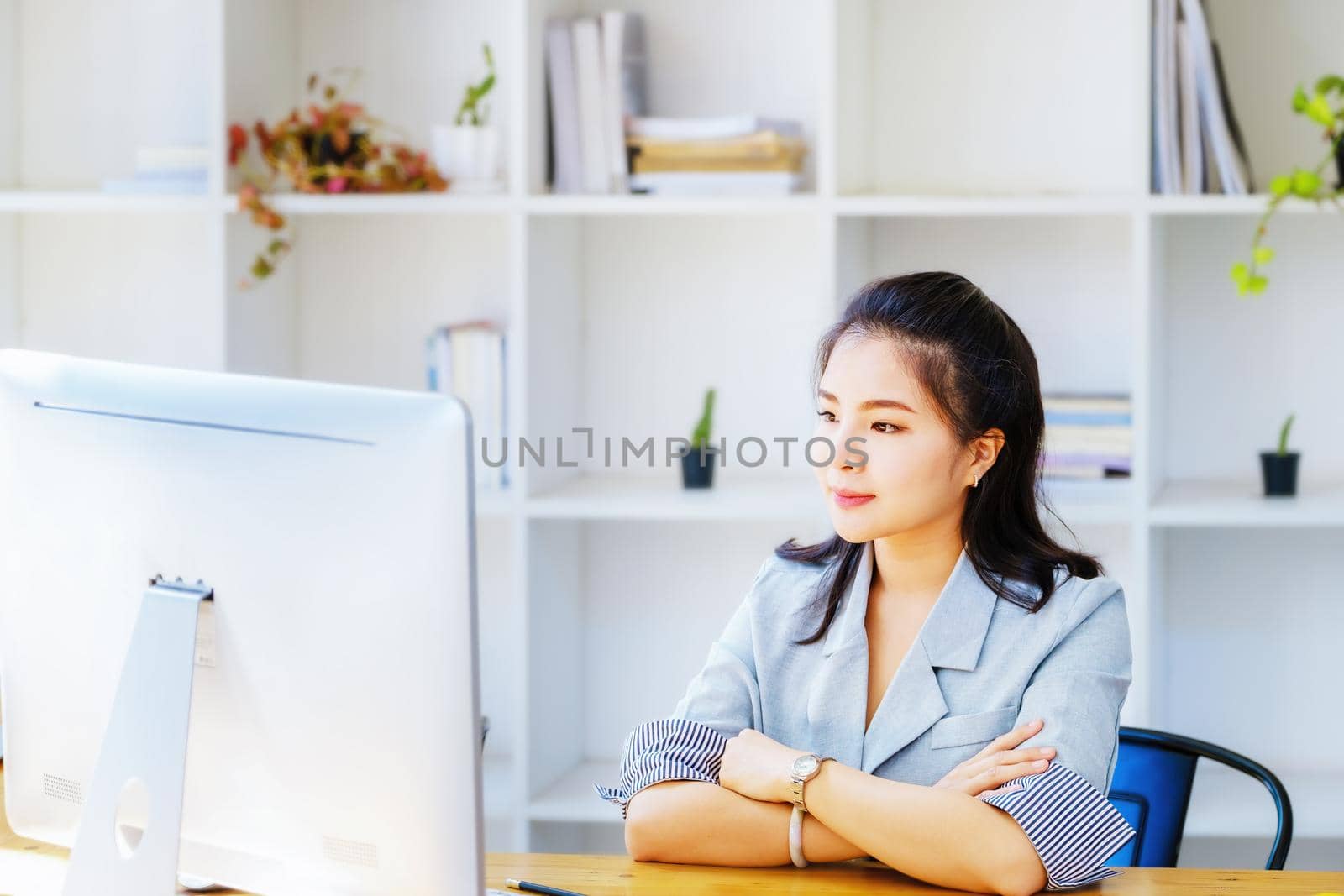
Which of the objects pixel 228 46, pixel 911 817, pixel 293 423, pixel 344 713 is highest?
pixel 228 46

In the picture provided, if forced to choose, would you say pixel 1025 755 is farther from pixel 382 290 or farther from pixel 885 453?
pixel 382 290

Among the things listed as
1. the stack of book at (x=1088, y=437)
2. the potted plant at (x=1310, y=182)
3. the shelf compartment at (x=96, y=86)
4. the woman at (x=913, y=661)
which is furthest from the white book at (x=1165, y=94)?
the shelf compartment at (x=96, y=86)

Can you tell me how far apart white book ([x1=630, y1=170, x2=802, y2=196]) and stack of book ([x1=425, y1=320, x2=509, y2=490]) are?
424mm

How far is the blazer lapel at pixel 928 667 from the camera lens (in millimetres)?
1471

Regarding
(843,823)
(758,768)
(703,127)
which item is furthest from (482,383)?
(843,823)

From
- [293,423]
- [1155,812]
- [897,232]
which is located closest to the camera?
[293,423]

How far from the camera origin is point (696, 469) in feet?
8.61

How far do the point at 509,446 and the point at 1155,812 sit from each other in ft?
4.20

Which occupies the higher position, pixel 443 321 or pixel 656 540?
pixel 443 321

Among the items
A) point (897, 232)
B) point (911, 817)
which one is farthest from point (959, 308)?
point (897, 232)

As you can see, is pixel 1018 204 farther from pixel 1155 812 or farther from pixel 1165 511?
pixel 1155 812

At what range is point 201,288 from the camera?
9.38ft

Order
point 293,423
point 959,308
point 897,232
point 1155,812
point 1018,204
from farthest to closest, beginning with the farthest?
point 897,232
point 1018,204
point 1155,812
point 959,308
point 293,423

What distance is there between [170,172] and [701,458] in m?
1.12
